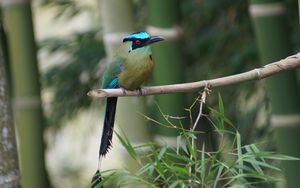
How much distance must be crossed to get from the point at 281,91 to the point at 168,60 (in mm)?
385

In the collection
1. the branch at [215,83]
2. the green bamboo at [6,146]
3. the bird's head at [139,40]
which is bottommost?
the green bamboo at [6,146]

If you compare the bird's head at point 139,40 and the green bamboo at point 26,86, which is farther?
the green bamboo at point 26,86

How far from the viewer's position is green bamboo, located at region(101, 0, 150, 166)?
236cm

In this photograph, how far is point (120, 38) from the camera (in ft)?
7.70

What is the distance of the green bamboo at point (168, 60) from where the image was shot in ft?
7.80

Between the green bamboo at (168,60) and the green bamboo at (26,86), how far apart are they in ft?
1.40

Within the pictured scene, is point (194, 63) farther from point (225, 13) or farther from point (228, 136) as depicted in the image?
point (228, 136)

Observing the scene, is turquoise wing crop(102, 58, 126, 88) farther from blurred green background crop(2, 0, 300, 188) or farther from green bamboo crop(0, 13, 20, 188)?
blurred green background crop(2, 0, 300, 188)

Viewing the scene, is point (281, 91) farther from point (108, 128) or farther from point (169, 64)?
point (108, 128)

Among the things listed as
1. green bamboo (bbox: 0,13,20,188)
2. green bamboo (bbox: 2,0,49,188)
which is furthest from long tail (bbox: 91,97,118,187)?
green bamboo (bbox: 2,0,49,188)

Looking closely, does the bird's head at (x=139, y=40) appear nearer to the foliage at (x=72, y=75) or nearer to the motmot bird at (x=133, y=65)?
the motmot bird at (x=133, y=65)

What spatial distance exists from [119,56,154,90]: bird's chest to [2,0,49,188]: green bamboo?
0.67 meters

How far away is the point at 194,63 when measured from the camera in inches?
140

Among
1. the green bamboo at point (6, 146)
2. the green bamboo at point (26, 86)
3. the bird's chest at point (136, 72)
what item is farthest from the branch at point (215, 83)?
the green bamboo at point (26, 86)
